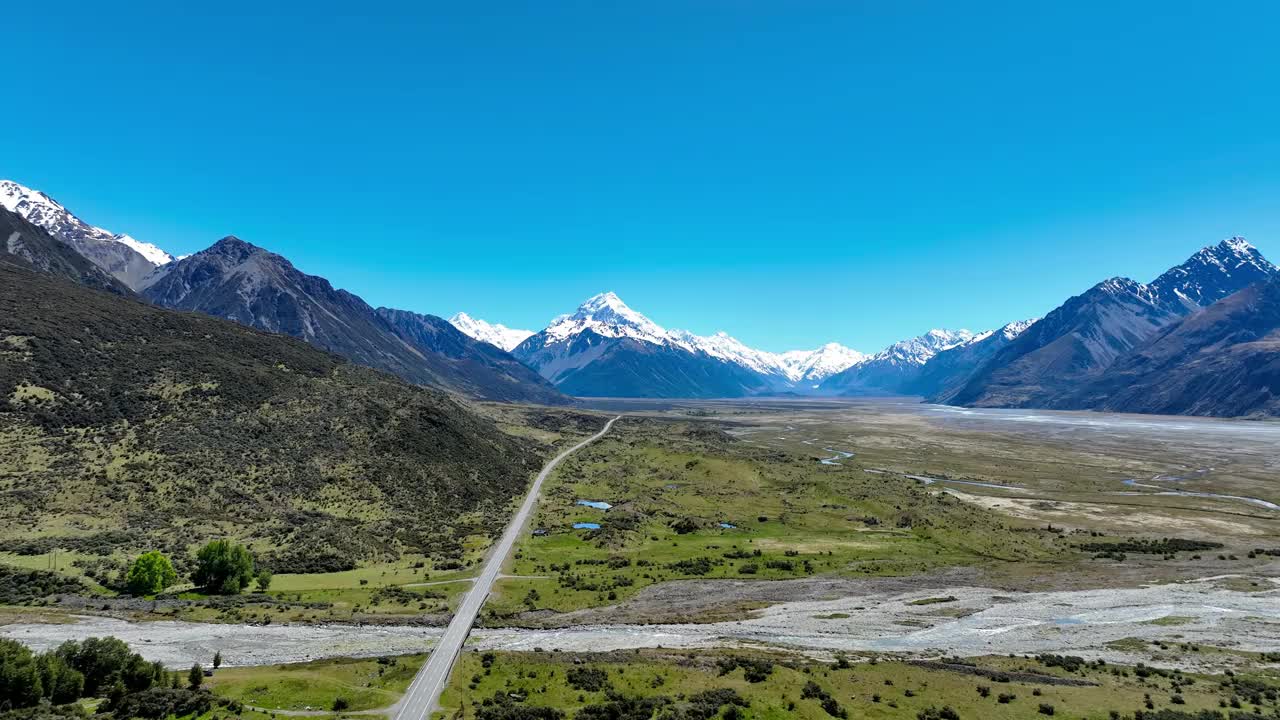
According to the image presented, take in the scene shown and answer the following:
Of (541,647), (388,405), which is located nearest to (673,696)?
(541,647)

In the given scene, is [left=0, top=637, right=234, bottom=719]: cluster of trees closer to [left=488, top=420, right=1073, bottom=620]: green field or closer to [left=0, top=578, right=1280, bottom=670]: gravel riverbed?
[left=0, top=578, right=1280, bottom=670]: gravel riverbed

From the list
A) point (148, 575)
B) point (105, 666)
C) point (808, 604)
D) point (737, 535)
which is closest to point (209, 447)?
point (148, 575)

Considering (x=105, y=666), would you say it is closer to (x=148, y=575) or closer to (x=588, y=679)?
(x=148, y=575)

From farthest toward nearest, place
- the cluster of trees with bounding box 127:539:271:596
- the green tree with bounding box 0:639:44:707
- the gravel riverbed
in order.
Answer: the cluster of trees with bounding box 127:539:271:596 < the gravel riverbed < the green tree with bounding box 0:639:44:707

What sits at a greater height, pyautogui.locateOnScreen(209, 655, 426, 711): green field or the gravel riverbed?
pyautogui.locateOnScreen(209, 655, 426, 711): green field

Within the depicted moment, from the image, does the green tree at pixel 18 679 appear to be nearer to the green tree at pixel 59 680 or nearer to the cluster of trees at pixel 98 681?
the cluster of trees at pixel 98 681

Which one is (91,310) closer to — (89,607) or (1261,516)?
(89,607)

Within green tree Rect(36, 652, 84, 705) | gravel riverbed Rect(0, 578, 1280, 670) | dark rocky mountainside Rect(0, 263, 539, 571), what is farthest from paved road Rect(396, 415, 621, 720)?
green tree Rect(36, 652, 84, 705)
